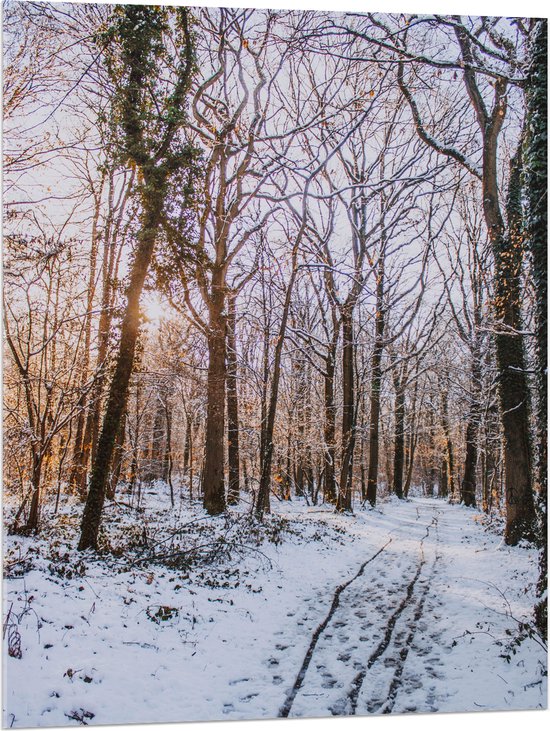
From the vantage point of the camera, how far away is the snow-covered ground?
3.79 metres

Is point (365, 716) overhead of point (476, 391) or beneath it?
beneath

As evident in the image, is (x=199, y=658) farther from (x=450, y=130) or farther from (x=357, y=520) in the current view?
(x=450, y=130)

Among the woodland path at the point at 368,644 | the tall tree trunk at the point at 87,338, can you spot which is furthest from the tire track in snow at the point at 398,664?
the tall tree trunk at the point at 87,338

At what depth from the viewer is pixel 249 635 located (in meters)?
5.00

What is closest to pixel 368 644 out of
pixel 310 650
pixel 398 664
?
pixel 398 664

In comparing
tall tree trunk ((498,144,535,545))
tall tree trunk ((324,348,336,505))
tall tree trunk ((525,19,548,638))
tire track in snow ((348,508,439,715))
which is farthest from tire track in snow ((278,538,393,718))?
tall tree trunk ((324,348,336,505))

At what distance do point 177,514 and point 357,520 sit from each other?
5358 millimetres

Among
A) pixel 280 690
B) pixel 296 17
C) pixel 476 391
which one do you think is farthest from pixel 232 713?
pixel 476 391

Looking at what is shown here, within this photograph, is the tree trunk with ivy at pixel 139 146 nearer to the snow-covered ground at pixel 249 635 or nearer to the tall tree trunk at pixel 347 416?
the snow-covered ground at pixel 249 635

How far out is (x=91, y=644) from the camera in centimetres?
411

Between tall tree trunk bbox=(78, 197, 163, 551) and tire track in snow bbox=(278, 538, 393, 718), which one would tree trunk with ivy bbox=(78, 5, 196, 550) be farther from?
tire track in snow bbox=(278, 538, 393, 718)

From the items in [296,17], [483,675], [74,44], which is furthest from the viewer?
[296,17]

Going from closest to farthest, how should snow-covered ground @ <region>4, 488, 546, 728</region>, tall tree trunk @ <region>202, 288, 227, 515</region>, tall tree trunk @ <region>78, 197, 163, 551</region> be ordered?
1. snow-covered ground @ <region>4, 488, 546, 728</region>
2. tall tree trunk @ <region>78, 197, 163, 551</region>
3. tall tree trunk @ <region>202, 288, 227, 515</region>

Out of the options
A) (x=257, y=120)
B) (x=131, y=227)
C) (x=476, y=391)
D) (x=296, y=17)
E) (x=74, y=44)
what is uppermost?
(x=257, y=120)
